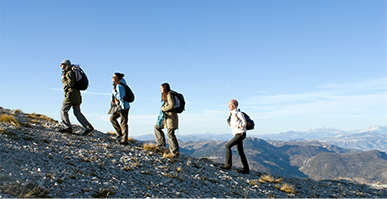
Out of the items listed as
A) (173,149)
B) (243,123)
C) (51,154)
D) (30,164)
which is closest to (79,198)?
(30,164)

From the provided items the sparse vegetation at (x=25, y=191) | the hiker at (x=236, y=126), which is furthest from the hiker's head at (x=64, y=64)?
the hiker at (x=236, y=126)

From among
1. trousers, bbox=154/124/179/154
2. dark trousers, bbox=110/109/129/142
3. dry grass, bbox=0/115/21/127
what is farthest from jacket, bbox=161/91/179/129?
dry grass, bbox=0/115/21/127

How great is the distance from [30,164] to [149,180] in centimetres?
363

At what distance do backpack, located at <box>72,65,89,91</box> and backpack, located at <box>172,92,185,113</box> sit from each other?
4.12 meters

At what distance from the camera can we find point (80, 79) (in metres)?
10.9

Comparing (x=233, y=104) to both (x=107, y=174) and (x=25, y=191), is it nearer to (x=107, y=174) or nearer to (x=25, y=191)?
(x=107, y=174)

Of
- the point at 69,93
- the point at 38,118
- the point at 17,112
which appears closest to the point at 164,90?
the point at 69,93

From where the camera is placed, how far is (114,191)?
22.7 ft

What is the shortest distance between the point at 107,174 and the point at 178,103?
4.04 meters

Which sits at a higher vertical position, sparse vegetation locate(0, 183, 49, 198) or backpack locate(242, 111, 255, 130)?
backpack locate(242, 111, 255, 130)

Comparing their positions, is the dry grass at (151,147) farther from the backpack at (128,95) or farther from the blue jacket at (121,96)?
the backpack at (128,95)

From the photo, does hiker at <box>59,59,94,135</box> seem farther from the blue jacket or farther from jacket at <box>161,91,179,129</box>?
jacket at <box>161,91,179,129</box>

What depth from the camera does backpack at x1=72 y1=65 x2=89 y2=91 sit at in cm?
1079

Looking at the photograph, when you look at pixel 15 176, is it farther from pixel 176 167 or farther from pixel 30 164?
pixel 176 167
